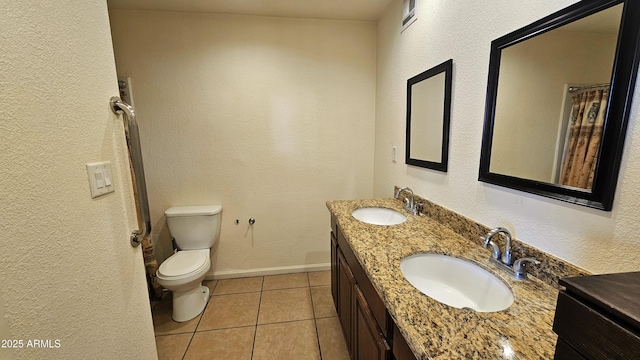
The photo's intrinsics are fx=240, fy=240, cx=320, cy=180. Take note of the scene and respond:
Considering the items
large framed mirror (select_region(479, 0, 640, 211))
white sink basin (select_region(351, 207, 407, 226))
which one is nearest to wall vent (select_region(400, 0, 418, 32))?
large framed mirror (select_region(479, 0, 640, 211))

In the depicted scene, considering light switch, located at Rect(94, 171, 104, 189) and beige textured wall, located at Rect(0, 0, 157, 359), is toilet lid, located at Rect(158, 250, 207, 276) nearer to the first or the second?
beige textured wall, located at Rect(0, 0, 157, 359)

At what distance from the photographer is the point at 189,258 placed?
1949 millimetres

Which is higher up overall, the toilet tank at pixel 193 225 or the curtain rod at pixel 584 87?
the curtain rod at pixel 584 87

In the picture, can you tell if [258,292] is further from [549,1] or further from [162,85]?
[549,1]

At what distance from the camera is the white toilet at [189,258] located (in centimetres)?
176

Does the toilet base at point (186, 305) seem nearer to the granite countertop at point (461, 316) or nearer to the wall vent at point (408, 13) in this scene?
the granite countertop at point (461, 316)

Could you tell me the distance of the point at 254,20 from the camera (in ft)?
6.75

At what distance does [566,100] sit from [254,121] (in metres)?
2.00

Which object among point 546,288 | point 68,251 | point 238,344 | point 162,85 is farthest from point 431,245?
point 162,85

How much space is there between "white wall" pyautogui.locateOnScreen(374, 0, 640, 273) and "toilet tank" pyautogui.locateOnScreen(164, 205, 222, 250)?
1632 mm

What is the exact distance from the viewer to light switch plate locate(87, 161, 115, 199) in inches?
30.6

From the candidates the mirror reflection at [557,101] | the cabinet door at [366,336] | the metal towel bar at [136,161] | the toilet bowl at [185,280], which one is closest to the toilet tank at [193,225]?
the toilet bowl at [185,280]

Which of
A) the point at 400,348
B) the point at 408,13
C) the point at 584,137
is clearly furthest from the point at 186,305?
the point at 408,13

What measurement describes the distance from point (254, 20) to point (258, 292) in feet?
7.83
